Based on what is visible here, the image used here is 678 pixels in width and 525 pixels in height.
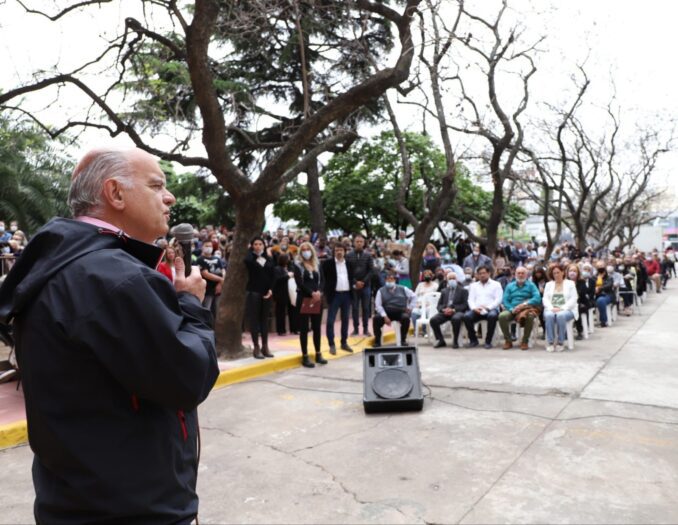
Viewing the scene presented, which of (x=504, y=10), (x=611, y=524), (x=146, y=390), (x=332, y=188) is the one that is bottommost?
(x=611, y=524)

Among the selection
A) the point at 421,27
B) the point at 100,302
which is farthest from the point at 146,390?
the point at 421,27

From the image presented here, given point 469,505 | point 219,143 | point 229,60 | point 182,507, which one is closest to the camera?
point 182,507

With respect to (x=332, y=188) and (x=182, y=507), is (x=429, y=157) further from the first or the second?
(x=182, y=507)

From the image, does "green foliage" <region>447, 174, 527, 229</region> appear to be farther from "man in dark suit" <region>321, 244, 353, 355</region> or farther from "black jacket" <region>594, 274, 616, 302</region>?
"man in dark suit" <region>321, 244, 353, 355</region>

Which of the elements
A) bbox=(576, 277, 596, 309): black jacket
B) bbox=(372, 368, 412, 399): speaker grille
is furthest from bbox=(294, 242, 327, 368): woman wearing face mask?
bbox=(576, 277, 596, 309): black jacket

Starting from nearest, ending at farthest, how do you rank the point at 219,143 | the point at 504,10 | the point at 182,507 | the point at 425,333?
the point at 182,507
the point at 219,143
the point at 425,333
the point at 504,10

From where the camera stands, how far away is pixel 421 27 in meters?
10.4

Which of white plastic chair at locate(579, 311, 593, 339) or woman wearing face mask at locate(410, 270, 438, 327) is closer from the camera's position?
white plastic chair at locate(579, 311, 593, 339)

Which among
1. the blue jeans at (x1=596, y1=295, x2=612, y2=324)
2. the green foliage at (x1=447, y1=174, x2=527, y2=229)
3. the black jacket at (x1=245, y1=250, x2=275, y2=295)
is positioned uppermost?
the green foliage at (x1=447, y1=174, x2=527, y2=229)

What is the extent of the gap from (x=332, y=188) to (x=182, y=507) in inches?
876

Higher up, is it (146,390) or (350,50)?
(350,50)

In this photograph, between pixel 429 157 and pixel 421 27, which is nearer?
pixel 421 27

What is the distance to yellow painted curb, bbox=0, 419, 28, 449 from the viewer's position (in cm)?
537

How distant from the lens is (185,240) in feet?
7.08
